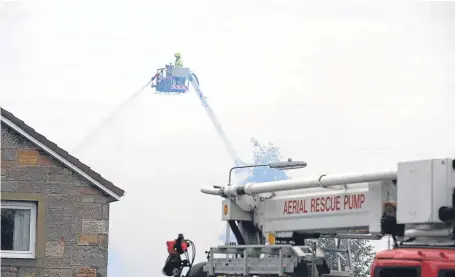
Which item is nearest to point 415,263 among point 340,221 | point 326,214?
point 340,221

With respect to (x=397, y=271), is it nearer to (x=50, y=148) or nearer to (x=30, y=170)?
(x=50, y=148)

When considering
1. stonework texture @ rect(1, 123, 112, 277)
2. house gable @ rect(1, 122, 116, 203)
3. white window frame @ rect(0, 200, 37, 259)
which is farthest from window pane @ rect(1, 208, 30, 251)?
house gable @ rect(1, 122, 116, 203)

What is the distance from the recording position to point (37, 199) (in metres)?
28.0

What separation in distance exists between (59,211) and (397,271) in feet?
30.7

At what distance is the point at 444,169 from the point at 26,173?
9.60 meters

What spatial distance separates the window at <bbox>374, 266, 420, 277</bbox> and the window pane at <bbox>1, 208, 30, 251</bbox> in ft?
30.5

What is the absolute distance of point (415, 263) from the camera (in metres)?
20.3

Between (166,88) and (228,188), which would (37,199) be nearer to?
(228,188)

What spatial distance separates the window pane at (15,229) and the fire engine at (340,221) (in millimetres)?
3729

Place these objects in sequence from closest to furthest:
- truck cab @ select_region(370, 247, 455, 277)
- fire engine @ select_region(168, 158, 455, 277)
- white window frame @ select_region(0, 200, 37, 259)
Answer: truck cab @ select_region(370, 247, 455, 277) < fire engine @ select_region(168, 158, 455, 277) < white window frame @ select_region(0, 200, 37, 259)

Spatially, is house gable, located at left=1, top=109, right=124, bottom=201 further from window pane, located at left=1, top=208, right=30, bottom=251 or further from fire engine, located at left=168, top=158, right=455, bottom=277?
fire engine, located at left=168, top=158, right=455, bottom=277

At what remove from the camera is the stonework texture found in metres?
27.9

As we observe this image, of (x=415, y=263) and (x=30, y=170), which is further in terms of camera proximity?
(x=30, y=170)

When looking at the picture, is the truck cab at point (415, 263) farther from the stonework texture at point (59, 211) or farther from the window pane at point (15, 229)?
the window pane at point (15, 229)
